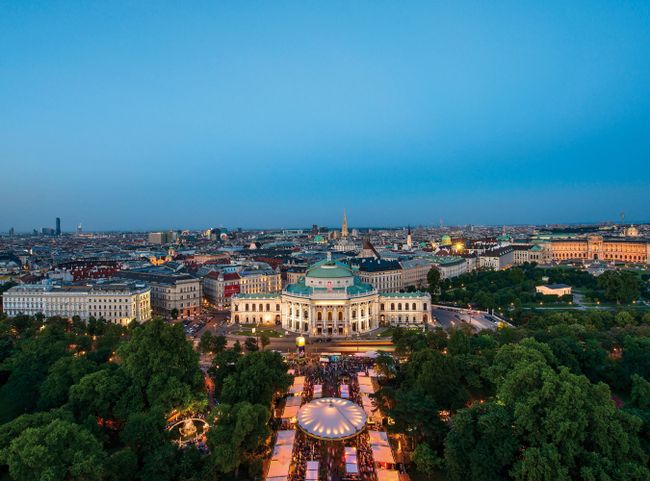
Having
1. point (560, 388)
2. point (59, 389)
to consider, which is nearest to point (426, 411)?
point (560, 388)

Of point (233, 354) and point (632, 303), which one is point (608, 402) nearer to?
point (233, 354)

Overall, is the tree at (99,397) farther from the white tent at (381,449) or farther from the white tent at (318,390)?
the white tent at (381,449)

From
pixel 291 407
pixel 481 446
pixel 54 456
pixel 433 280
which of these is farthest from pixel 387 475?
pixel 433 280

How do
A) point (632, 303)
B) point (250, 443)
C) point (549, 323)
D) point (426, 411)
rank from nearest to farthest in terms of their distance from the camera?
point (250, 443)
point (426, 411)
point (549, 323)
point (632, 303)

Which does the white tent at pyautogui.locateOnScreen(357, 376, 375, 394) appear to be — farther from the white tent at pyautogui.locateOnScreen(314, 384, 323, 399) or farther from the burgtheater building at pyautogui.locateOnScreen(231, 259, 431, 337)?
the burgtheater building at pyautogui.locateOnScreen(231, 259, 431, 337)

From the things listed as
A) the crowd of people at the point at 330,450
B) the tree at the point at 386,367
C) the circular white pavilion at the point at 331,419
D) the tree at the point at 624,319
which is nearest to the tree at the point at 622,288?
the tree at the point at 624,319


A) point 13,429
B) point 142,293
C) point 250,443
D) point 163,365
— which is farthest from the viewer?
point 142,293
